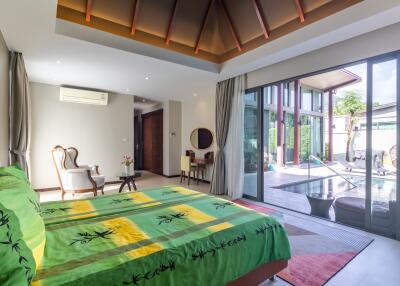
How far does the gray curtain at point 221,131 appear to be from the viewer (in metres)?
4.90

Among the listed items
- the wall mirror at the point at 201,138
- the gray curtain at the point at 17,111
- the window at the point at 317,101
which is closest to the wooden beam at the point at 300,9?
the wall mirror at the point at 201,138

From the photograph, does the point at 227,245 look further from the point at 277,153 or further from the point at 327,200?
the point at 277,153

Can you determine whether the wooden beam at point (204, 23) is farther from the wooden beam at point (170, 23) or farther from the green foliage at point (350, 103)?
the green foliage at point (350, 103)

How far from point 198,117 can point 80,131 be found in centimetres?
327

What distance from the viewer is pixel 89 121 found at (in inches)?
229

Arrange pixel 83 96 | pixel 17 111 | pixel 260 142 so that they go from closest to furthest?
pixel 17 111
pixel 260 142
pixel 83 96

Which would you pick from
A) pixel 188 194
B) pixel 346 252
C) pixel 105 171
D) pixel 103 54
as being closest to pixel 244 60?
pixel 103 54

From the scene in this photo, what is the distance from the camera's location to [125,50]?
11.0ft

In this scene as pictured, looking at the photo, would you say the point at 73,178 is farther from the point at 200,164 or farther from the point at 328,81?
the point at 328,81

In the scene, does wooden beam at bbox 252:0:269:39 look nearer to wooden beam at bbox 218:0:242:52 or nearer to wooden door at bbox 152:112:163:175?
wooden beam at bbox 218:0:242:52

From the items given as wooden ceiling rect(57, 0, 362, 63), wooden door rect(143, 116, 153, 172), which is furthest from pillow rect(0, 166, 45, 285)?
wooden door rect(143, 116, 153, 172)

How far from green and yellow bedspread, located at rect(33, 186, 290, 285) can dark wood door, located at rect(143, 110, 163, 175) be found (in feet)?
18.4

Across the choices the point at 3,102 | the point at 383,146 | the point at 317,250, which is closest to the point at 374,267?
the point at 317,250

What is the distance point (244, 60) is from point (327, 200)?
2.79 metres
